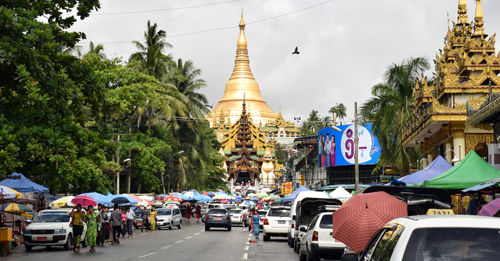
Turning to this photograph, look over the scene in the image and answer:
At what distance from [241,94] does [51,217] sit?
141225 millimetres

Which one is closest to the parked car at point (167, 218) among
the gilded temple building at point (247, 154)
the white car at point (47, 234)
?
the white car at point (47, 234)

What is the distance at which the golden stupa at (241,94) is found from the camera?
155 m

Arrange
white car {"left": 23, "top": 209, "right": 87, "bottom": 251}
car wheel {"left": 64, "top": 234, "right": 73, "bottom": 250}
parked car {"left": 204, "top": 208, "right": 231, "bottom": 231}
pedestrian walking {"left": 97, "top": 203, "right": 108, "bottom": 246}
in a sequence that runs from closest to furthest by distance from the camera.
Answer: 1. white car {"left": 23, "top": 209, "right": 87, "bottom": 251}
2. car wheel {"left": 64, "top": 234, "right": 73, "bottom": 250}
3. pedestrian walking {"left": 97, "top": 203, "right": 108, "bottom": 246}
4. parked car {"left": 204, "top": 208, "right": 231, "bottom": 231}

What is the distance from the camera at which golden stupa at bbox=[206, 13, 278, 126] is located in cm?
15525

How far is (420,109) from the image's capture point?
2914cm

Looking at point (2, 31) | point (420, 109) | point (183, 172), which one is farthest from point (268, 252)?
point (183, 172)

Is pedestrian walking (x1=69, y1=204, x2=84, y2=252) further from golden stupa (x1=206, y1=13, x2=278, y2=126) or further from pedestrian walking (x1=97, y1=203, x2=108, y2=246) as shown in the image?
golden stupa (x1=206, y1=13, x2=278, y2=126)

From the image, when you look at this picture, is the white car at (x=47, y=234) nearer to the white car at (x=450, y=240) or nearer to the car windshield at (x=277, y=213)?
the car windshield at (x=277, y=213)

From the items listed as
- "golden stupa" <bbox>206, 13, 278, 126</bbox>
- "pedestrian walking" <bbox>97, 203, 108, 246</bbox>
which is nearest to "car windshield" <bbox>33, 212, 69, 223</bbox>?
"pedestrian walking" <bbox>97, 203, 108, 246</bbox>

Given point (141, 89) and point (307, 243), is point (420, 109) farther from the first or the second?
point (141, 89)

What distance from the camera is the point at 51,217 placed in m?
21.9

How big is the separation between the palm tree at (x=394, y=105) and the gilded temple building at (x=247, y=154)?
356ft

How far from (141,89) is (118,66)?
226 centimetres

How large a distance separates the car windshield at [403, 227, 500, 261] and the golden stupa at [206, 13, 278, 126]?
14759 centimetres
